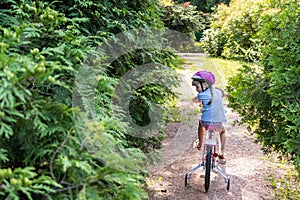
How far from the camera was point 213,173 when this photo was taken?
4.37 meters

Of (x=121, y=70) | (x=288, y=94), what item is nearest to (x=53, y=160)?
(x=121, y=70)

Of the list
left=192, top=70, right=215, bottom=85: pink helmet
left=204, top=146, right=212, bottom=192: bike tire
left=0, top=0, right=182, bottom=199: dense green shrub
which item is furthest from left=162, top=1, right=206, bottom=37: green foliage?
left=0, top=0, right=182, bottom=199: dense green shrub

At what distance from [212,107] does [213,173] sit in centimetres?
101

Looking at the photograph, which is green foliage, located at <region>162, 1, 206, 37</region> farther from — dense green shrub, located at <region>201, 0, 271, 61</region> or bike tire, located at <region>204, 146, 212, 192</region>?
bike tire, located at <region>204, 146, 212, 192</region>

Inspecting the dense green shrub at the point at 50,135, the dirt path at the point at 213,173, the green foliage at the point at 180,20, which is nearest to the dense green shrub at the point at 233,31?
the green foliage at the point at 180,20

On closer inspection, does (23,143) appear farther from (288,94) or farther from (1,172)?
(288,94)

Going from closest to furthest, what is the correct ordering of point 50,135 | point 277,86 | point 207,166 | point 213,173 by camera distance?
point 50,135, point 277,86, point 207,166, point 213,173

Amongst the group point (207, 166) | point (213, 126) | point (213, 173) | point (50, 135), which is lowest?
point (213, 173)

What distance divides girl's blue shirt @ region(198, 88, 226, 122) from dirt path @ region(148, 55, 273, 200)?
400mm

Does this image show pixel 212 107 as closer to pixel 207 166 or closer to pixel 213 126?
pixel 213 126

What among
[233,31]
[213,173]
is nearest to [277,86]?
[213,173]

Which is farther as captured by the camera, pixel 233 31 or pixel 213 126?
pixel 233 31

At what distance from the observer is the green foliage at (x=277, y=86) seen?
2.84m

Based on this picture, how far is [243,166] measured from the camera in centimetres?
469
